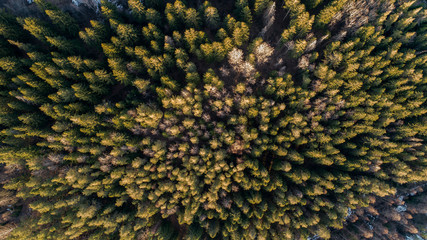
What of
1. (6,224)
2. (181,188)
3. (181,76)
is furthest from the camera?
(181,76)

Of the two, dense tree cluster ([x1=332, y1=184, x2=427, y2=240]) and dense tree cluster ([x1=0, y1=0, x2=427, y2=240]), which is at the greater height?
dense tree cluster ([x1=0, y1=0, x2=427, y2=240])

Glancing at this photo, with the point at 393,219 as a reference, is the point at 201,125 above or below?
above

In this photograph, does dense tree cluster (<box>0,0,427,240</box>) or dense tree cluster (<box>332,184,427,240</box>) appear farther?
dense tree cluster (<box>332,184,427,240</box>)

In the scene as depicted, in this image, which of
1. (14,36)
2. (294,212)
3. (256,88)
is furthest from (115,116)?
(294,212)

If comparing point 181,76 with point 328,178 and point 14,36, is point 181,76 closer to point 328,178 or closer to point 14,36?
point 14,36

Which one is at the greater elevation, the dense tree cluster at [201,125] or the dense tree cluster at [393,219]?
the dense tree cluster at [201,125]

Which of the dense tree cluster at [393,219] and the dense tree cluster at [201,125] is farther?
the dense tree cluster at [393,219]

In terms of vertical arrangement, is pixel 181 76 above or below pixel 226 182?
above

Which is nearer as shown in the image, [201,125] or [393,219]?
[201,125]
